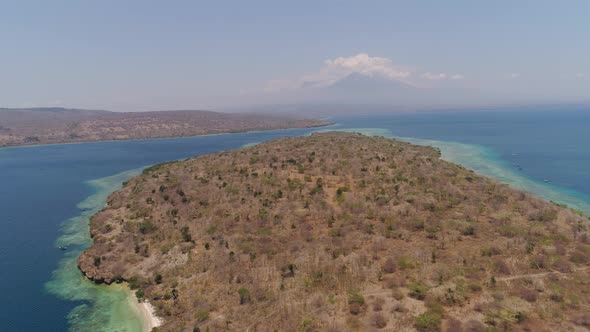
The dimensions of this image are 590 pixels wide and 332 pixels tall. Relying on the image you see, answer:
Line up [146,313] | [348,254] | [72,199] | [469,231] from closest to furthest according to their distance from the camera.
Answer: [146,313] < [348,254] < [469,231] < [72,199]

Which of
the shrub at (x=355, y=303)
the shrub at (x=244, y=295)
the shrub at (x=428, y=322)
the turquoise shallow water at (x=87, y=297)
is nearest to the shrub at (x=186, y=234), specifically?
the turquoise shallow water at (x=87, y=297)

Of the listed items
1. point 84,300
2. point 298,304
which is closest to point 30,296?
point 84,300

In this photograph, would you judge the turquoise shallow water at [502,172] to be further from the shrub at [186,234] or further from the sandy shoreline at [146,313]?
the sandy shoreline at [146,313]

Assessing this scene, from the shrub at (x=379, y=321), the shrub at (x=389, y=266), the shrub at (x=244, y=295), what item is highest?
the shrub at (x=389, y=266)

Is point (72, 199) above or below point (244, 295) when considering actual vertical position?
below

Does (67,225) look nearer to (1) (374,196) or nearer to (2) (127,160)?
(1) (374,196)

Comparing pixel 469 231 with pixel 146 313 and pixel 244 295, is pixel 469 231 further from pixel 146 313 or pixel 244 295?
pixel 146 313

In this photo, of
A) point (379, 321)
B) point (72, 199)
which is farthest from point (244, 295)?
point (72, 199)
